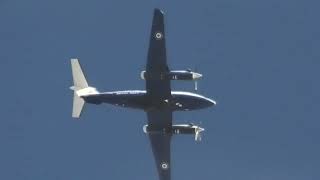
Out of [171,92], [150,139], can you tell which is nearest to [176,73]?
[171,92]

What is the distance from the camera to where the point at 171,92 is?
159000 mm

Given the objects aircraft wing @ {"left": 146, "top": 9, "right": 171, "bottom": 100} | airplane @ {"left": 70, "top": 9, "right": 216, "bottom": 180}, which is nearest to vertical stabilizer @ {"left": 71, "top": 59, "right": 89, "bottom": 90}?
airplane @ {"left": 70, "top": 9, "right": 216, "bottom": 180}

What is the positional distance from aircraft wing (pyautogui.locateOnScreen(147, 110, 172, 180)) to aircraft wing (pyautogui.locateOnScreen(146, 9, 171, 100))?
5.00 metres

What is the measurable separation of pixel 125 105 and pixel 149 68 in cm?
828

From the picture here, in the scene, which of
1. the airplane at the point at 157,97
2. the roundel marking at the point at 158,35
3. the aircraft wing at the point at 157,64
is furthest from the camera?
the airplane at the point at 157,97

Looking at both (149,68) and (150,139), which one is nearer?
(149,68)

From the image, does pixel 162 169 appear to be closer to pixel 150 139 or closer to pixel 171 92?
pixel 150 139

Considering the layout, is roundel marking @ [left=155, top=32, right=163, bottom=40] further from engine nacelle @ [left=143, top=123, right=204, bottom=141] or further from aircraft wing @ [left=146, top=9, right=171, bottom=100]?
engine nacelle @ [left=143, top=123, right=204, bottom=141]

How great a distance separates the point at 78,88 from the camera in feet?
543

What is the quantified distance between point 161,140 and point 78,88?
17.2 metres

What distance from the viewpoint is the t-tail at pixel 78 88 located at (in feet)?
538

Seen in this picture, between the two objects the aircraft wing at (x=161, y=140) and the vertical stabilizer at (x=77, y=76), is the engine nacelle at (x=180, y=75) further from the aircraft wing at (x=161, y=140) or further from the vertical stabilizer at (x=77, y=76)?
the vertical stabilizer at (x=77, y=76)

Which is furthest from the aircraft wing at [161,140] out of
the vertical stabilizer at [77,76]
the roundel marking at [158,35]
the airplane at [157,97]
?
the roundel marking at [158,35]

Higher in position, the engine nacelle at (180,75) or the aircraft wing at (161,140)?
the engine nacelle at (180,75)
